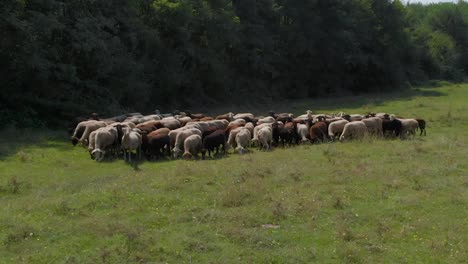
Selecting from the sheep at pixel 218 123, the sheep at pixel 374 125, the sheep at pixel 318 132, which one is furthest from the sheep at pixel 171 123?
the sheep at pixel 374 125

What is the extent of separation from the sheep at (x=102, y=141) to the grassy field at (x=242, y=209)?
15.4 inches

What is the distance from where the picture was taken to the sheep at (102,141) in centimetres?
1866

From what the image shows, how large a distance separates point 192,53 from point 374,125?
18.5 meters

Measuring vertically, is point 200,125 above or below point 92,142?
above

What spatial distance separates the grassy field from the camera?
8945 mm

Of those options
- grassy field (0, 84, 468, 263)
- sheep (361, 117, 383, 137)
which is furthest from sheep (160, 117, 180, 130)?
sheep (361, 117, 383, 137)

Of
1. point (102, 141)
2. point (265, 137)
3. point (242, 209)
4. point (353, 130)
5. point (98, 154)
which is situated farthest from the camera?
point (353, 130)

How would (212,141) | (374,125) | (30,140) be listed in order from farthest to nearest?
(374,125) → (30,140) → (212,141)

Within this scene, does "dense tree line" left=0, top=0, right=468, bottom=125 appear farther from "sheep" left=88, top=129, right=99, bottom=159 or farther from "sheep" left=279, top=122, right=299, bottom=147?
"sheep" left=279, top=122, right=299, bottom=147

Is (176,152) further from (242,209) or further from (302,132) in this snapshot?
(242,209)

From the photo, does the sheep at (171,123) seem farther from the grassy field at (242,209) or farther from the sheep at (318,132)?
the sheep at (318,132)

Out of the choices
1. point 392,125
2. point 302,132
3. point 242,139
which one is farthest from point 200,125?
point 392,125

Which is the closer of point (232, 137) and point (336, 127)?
point (232, 137)

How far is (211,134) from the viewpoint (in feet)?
63.6
